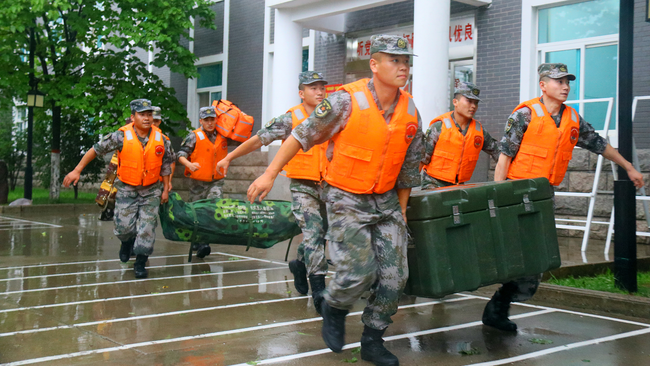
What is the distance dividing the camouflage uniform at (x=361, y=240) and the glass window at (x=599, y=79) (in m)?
8.08

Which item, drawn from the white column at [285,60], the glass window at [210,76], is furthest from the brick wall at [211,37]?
the white column at [285,60]

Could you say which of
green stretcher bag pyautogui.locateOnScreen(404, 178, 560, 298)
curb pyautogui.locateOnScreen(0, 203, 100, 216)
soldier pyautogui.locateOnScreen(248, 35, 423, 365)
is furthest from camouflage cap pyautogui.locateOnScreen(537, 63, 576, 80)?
curb pyautogui.locateOnScreen(0, 203, 100, 216)

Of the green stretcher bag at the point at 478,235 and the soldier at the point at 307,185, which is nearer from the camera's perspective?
the green stretcher bag at the point at 478,235

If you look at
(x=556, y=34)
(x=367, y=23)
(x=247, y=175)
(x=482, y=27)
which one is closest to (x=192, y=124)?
(x=247, y=175)

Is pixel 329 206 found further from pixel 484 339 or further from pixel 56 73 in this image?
pixel 56 73

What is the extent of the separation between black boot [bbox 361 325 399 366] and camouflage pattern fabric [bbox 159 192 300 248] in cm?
397

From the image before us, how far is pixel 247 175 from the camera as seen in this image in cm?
1755

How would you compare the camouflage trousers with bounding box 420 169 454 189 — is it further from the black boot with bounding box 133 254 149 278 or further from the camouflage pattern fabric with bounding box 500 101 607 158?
the black boot with bounding box 133 254 149 278

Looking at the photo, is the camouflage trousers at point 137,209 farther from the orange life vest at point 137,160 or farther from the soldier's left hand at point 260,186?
the soldier's left hand at point 260,186

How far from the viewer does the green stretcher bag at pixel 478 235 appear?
464 cm

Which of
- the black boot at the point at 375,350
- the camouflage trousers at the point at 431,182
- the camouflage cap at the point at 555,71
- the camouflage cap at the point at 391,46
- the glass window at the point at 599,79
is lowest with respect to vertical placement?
the black boot at the point at 375,350

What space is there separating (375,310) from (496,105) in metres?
8.93

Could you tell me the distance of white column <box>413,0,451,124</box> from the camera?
11602 mm

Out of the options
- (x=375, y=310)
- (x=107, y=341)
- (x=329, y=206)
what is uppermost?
(x=329, y=206)
